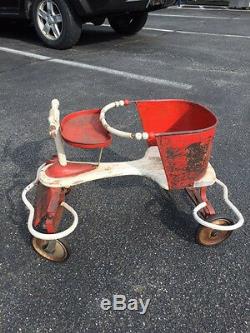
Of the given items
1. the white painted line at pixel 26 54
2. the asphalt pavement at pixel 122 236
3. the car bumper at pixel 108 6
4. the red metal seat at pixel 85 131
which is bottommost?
the asphalt pavement at pixel 122 236

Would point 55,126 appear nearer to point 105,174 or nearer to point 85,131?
point 85,131

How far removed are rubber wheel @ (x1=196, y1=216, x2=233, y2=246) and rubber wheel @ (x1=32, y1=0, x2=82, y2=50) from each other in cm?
423

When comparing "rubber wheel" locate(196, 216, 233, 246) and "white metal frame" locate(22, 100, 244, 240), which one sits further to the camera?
"rubber wheel" locate(196, 216, 233, 246)

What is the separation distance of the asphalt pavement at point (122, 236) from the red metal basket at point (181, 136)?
41cm

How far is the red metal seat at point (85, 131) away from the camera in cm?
179

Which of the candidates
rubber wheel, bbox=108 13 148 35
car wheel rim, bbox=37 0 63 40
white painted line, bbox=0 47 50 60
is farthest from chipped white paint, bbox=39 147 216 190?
rubber wheel, bbox=108 13 148 35

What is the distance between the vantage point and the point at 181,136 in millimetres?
1726

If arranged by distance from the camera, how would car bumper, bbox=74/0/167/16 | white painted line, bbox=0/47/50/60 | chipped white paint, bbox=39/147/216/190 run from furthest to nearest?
white painted line, bbox=0/47/50/60 < car bumper, bbox=74/0/167/16 < chipped white paint, bbox=39/147/216/190

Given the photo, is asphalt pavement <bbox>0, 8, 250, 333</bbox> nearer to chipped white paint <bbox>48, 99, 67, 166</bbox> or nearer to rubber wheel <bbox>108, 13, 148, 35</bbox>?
chipped white paint <bbox>48, 99, 67, 166</bbox>

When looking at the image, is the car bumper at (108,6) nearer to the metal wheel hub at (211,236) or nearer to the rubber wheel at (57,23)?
the rubber wheel at (57,23)

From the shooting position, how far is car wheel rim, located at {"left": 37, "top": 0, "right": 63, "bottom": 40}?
212 inches

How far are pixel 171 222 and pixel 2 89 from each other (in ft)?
9.19

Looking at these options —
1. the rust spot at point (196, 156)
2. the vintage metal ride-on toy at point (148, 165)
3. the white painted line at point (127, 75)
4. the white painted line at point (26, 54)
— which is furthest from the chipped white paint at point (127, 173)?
the white painted line at point (26, 54)

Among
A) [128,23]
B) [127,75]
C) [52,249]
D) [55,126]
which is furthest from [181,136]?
[128,23]
